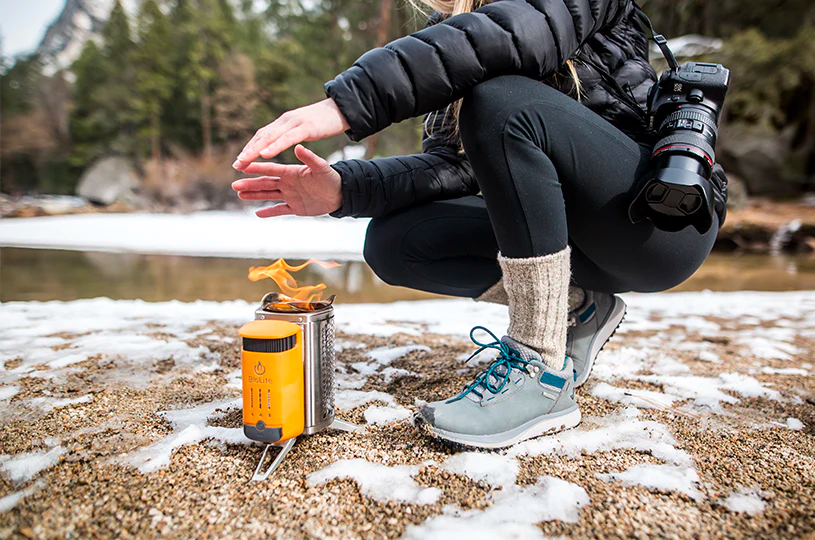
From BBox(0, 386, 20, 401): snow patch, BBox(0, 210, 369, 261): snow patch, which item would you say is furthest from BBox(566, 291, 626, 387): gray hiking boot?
BBox(0, 210, 369, 261): snow patch

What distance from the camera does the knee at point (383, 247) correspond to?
1.35 meters

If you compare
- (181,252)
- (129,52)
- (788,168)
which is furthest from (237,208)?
(788,168)

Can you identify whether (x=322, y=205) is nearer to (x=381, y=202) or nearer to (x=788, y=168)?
(x=381, y=202)

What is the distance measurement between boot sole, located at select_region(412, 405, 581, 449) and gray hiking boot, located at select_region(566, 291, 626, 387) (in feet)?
0.79

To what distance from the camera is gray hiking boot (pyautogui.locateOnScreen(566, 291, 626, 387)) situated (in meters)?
1.25

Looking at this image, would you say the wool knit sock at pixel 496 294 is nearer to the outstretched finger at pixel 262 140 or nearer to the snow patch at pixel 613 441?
the snow patch at pixel 613 441

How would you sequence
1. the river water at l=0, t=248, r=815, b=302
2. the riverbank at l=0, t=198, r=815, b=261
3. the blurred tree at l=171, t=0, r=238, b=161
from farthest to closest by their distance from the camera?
1. the blurred tree at l=171, t=0, r=238, b=161
2. the riverbank at l=0, t=198, r=815, b=261
3. the river water at l=0, t=248, r=815, b=302

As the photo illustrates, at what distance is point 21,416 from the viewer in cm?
105

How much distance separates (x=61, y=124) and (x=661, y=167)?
2292cm

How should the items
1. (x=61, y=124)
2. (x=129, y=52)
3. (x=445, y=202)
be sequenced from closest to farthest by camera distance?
(x=445, y=202), (x=129, y=52), (x=61, y=124)

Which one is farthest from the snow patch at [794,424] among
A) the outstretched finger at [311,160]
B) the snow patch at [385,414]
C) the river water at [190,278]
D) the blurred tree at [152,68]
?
the blurred tree at [152,68]

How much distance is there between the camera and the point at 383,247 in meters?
1.36

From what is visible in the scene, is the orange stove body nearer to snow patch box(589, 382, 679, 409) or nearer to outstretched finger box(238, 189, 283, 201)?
outstretched finger box(238, 189, 283, 201)

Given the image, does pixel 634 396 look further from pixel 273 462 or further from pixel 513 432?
pixel 273 462
